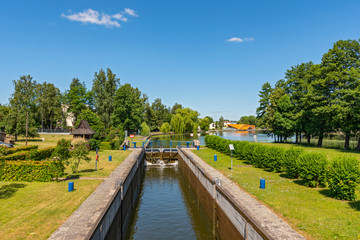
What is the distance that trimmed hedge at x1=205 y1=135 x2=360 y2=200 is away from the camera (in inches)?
523

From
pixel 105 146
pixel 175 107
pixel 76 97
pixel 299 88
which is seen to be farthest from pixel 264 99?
pixel 175 107

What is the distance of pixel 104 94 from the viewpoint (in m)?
78.6

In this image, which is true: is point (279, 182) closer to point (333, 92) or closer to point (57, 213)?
point (57, 213)

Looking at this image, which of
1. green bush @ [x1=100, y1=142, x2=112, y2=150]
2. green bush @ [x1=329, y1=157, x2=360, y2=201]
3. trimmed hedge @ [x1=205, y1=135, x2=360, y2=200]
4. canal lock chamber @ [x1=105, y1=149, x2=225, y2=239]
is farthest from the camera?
green bush @ [x1=100, y1=142, x2=112, y2=150]

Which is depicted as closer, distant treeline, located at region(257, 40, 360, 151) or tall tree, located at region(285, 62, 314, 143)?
distant treeline, located at region(257, 40, 360, 151)

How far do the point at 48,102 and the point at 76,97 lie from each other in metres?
9.02

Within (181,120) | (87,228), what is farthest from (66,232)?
(181,120)

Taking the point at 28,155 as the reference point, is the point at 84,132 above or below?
above

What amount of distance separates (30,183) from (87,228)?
10.9 meters

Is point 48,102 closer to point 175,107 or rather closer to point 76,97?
point 76,97

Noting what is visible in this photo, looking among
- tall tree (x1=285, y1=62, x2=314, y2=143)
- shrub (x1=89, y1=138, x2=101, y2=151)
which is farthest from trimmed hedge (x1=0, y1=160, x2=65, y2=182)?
tall tree (x1=285, y1=62, x2=314, y2=143)

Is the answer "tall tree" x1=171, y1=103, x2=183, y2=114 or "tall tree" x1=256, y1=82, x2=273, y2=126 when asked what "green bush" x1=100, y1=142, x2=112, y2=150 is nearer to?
"tall tree" x1=256, y1=82, x2=273, y2=126

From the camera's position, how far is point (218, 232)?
15.5m

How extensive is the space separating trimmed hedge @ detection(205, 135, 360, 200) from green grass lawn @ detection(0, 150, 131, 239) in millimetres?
14986
